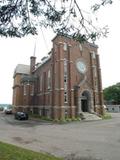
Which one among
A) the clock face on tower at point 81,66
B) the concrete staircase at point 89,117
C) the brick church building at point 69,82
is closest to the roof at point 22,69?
the brick church building at point 69,82

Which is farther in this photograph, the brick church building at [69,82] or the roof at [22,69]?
the roof at [22,69]

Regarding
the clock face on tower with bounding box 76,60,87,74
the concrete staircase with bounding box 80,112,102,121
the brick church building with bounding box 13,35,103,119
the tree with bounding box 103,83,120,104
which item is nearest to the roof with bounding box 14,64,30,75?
the brick church building with bounding box 13,35,103,119

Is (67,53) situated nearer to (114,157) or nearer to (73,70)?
(73,70)

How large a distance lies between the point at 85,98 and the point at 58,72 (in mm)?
7778

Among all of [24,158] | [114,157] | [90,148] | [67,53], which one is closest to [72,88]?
[67,53]

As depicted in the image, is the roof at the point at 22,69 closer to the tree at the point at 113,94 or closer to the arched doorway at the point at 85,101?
the arched doorway at the point at 85,101

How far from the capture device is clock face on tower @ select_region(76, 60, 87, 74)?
39.2m

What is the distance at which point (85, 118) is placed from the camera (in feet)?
114

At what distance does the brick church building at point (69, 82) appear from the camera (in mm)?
35469

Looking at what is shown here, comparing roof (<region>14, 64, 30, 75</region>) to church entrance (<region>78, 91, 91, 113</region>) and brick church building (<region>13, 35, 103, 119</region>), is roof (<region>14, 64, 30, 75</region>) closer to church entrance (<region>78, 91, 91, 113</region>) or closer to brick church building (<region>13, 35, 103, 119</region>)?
brick church building (<region>13, 35, 103, 119</region>)

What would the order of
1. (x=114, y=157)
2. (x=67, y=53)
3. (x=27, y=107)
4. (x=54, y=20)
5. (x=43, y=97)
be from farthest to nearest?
1. (x=27, y=107)
2. (x=43, y=97)
3. (x=67, y=53)
4. (x=114, y=157)
5. (x=54, y=20)

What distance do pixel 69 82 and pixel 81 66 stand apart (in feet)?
15.9

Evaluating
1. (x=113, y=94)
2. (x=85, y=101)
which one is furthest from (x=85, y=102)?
(x=113, y=94)

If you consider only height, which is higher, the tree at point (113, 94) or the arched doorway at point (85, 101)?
the tree at point (113, 94)
